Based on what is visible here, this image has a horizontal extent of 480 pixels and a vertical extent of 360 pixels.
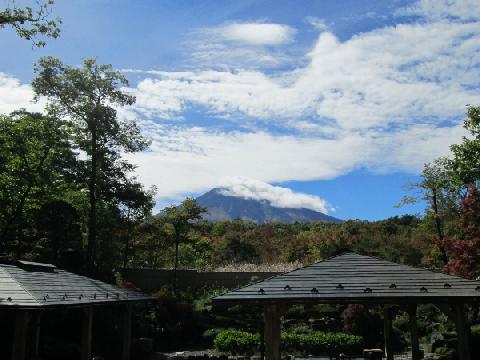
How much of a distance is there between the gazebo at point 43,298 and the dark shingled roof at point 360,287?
410cm

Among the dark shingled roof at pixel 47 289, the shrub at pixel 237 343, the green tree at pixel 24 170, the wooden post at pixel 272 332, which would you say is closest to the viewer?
the wooden post at pixel 272 332

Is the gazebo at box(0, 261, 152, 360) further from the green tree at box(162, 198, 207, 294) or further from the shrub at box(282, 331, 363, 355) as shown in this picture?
the green tree at box(162, 198, 207, 294)

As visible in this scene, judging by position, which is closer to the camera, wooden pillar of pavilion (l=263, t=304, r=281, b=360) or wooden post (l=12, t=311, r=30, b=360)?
wooden pillar of pavilion (l=263, t=304, r=281, b=360)

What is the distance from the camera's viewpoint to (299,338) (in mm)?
20875

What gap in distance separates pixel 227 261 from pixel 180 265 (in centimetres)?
384

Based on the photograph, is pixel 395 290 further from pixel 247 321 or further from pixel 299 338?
pixel 247 321

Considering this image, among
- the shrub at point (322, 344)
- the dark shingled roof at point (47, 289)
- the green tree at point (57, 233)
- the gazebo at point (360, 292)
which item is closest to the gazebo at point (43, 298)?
the dark shingled roof at point (47, 289)

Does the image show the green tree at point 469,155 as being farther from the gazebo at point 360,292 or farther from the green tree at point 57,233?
the green tree at point 57,233

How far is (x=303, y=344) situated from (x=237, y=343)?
9.49 ft

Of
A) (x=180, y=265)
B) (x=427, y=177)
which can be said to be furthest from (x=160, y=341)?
(x=427, y=177)

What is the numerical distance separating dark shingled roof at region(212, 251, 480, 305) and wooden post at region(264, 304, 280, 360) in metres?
0.45

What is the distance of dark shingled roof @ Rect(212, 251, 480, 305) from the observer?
1030 centimetres

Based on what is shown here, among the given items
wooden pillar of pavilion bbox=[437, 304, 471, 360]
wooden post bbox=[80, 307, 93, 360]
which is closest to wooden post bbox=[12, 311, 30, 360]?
wooden post bbox=[80, 307, 93, 360]

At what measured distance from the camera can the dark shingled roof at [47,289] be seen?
420 inches
